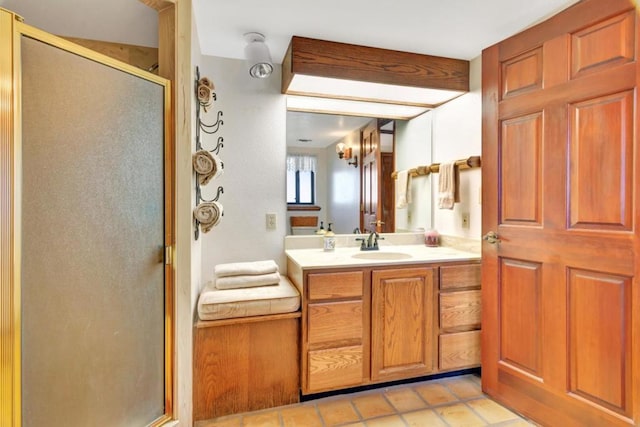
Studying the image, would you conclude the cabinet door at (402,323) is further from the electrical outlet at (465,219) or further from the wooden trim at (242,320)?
the electrical outlet at (465,219)

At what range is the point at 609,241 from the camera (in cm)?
129

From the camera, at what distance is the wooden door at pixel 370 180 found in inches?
99.0

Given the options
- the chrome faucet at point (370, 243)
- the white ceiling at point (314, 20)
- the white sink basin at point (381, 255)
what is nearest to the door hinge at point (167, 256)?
the white ceiling at point (314, 20)

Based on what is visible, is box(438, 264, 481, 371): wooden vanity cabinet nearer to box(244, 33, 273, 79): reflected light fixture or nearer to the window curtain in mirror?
the window curtain in mirror

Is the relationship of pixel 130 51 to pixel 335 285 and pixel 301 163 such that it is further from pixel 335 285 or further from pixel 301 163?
pixel 335 285

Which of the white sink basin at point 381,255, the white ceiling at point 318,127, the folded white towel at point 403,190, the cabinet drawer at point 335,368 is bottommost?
the cabinet drawer at point 335,368

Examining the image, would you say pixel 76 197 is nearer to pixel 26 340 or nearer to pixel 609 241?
pixel 26 340

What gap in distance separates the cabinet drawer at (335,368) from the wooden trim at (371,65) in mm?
1652

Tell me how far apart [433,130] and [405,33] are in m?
0.92

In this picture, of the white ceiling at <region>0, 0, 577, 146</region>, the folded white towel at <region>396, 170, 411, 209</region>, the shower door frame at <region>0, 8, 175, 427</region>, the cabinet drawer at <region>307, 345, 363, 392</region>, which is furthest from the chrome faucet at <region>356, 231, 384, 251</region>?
the shower door frame at <region>0, 8, 175, 427</region>

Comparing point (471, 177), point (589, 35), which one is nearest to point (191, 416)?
point (471, 177)

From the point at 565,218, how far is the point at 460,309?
0.82 m

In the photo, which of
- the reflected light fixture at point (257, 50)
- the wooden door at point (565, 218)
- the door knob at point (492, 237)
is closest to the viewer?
the wooden door at point (565, 218)

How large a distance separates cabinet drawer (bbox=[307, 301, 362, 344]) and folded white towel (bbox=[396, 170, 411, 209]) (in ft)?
3.64
